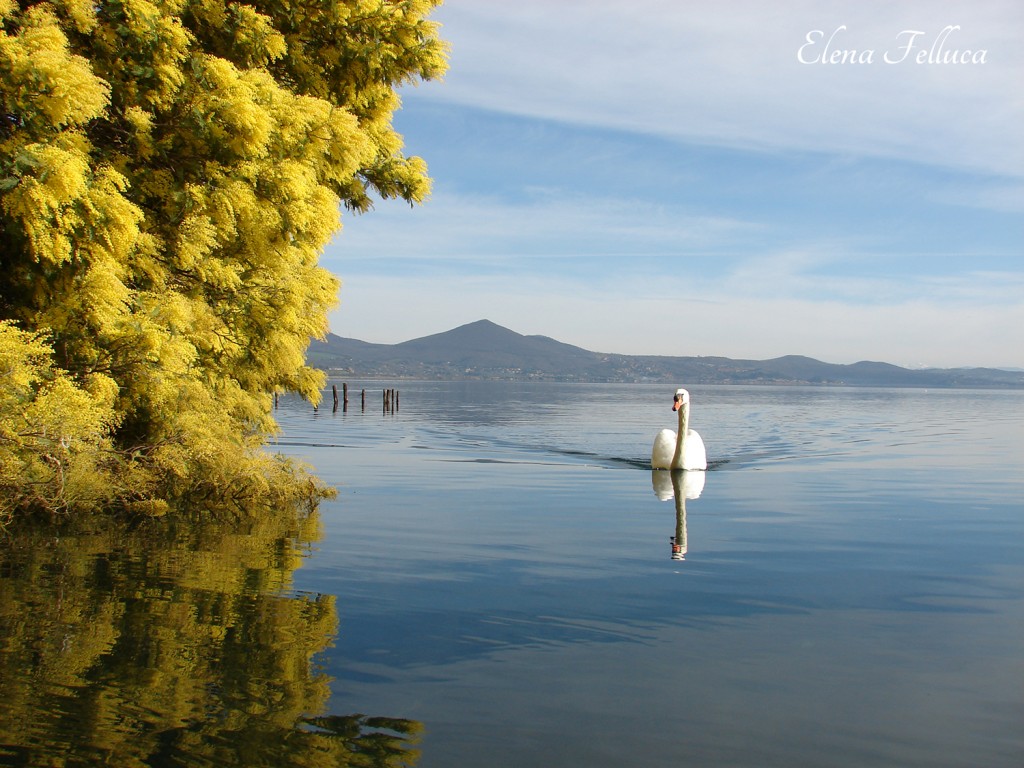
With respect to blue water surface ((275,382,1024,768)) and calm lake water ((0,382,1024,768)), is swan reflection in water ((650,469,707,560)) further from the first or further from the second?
calm lake water ((0,382,1024,768))

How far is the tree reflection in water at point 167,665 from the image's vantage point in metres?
5.62

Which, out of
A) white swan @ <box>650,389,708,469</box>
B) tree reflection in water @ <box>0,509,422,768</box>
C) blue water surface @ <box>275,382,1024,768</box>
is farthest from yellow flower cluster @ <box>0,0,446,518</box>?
white swan @ <box>650,389,708,469</box>

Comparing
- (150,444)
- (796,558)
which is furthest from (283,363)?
(796,558)

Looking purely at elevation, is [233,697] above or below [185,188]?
below

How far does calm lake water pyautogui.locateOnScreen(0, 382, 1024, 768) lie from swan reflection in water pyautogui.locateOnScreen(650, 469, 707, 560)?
0.24 meters

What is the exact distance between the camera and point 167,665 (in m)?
7.03

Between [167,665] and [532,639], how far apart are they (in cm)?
283

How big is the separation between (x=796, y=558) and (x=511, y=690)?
6530 millimetres

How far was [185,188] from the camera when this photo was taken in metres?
14.1

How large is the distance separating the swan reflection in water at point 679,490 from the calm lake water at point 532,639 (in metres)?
0.24

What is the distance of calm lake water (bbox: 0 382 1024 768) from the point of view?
5914 millimetres

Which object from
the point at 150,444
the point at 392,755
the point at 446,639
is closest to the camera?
the point at 392,755

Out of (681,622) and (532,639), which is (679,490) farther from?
(532,639)

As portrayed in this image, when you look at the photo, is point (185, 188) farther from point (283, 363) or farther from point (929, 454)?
point (929, 454)
